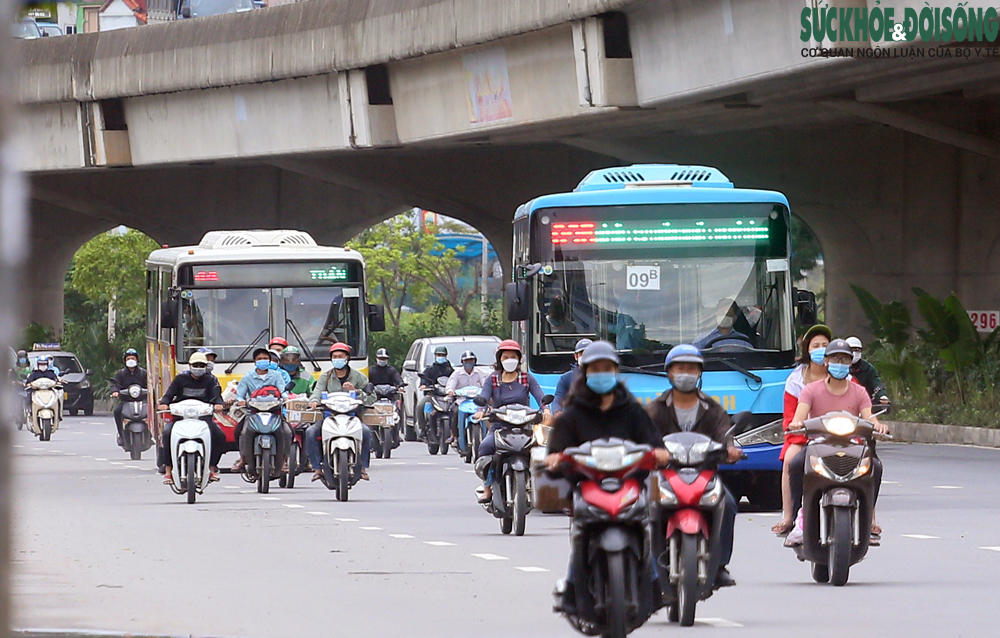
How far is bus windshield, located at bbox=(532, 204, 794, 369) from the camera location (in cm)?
1783

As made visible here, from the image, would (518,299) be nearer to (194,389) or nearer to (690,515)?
(194,389)

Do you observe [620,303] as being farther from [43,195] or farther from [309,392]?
[43,195]

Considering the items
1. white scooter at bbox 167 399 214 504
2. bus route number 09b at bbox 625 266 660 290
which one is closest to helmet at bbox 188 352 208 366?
white scooter at bbox 167 399 214 504

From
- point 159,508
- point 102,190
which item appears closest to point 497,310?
point 102,190

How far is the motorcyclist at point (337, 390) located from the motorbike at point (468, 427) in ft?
7.94

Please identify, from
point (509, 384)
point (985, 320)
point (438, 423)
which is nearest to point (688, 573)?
point (509, 384)

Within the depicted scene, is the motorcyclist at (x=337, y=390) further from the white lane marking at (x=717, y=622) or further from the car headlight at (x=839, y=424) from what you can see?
→ the white lane marking at (x=717, y=622)

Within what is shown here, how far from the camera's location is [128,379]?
30.0 meters

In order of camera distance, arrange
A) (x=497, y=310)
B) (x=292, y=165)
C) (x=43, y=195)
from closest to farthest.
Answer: (x=292, y=165), (x=43, y=195), (x=497, y=310)

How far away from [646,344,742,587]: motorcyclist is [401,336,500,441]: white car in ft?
78.5

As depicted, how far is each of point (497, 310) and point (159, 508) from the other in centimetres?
3957

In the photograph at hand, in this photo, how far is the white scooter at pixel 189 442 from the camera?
63.7ft

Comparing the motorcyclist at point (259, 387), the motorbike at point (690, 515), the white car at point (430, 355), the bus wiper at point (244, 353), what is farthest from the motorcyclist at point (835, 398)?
the white car at point (430, 355)

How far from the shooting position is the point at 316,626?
9.59 m
